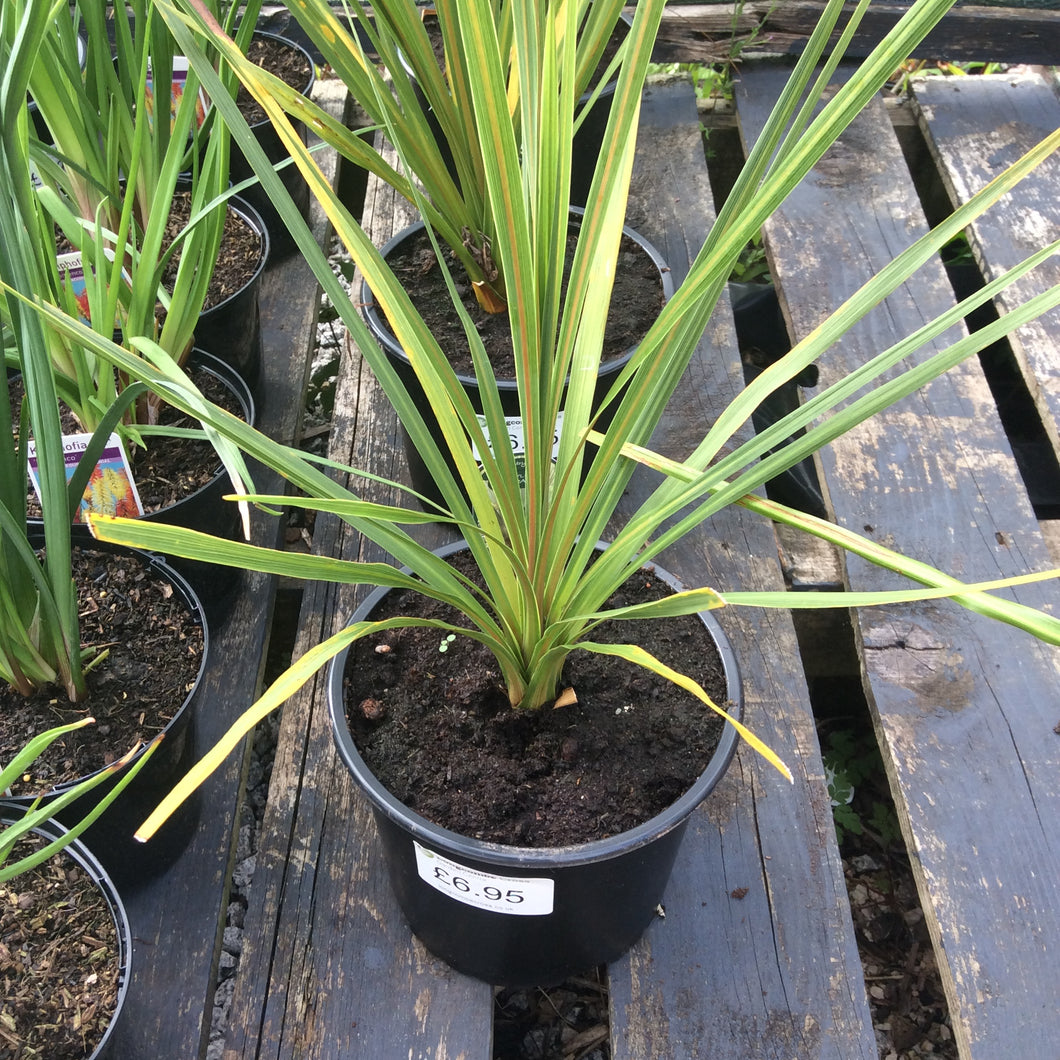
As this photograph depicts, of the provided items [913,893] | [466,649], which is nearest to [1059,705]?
[913,893]

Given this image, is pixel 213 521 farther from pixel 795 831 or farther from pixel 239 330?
pixel 795 831

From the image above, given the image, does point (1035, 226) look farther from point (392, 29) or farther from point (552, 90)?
point (552, 90)

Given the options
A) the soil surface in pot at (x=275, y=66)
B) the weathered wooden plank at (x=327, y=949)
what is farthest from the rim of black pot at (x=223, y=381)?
the soil surface in pot at (x=275, y=66)

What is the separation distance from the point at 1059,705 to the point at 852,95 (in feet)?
2.25

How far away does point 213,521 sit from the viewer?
991mm

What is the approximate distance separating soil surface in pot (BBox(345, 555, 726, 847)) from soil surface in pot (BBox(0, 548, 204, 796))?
184 millimetres

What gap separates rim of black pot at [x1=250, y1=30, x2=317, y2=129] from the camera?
1505mm

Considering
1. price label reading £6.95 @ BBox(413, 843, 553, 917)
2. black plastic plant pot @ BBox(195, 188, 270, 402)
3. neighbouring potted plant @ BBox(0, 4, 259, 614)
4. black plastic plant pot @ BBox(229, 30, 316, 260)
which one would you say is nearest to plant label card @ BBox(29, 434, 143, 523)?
neighbouring potted plant @ BBox(0, 4, 259, 614)

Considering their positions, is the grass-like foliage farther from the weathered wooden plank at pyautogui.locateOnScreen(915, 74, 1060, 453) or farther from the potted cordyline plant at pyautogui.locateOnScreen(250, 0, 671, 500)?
the weathered wooden plank at pyautogui.locateOnScreen(915, 74, 1060, 453)

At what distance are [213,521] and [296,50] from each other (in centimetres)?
108

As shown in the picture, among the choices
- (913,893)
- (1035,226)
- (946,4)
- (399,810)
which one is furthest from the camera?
(1035,226)

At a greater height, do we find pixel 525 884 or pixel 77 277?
pixel 77 277

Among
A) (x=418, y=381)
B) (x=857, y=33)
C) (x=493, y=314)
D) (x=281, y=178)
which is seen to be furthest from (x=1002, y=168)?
(x=281, y=178)

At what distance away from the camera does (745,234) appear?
46cm
